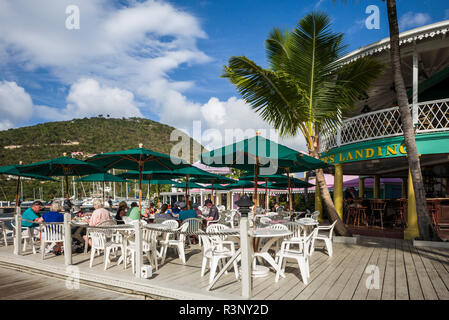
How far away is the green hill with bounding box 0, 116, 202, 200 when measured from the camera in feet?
180

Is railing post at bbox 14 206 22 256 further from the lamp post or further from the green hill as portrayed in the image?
the green hill

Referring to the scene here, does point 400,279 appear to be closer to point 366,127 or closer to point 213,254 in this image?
point 213,254

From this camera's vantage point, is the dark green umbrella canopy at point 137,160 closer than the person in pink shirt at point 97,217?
No

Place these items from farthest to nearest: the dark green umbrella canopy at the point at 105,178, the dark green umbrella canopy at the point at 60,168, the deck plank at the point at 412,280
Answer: the dark green umbrella canopy at the point at 105,178 < the dark green umbrella canopy at the point at 60,168 < the deck plank at the point at 412,280

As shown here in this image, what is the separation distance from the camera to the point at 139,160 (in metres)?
7.72

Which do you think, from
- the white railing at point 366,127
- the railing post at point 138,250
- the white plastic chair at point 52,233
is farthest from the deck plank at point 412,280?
the white plastic chair at point 52,233

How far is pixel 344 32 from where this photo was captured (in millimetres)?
9445

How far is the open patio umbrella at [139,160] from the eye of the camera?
7168mm

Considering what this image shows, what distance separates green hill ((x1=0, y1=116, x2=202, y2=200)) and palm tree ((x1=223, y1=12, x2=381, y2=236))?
4922 centimetres

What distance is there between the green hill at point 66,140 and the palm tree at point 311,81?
161 ft

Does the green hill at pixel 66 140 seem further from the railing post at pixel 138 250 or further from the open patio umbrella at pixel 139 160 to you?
the railing post at pixel 138 250

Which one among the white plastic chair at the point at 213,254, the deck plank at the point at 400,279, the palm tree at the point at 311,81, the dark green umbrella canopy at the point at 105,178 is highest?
the palm tree at the point at 311,81
